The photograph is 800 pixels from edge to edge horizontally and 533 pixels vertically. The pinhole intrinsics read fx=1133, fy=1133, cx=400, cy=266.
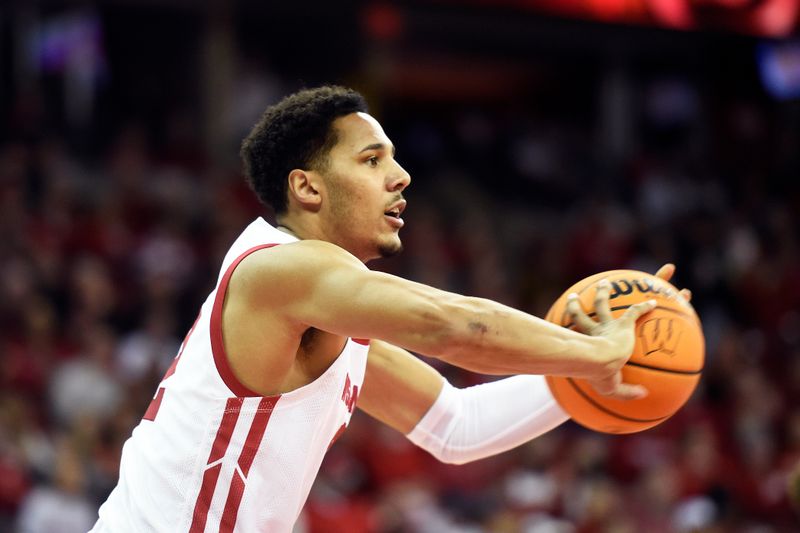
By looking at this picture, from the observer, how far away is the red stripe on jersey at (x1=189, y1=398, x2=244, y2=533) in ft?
10.4

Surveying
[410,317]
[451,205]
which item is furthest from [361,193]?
[451,205]

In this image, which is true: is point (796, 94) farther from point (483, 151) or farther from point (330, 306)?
point (330, 306)

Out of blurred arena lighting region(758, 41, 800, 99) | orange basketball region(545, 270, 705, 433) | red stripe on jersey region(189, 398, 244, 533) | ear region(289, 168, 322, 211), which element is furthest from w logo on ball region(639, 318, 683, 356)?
blurred arena lighting region(758, 41, 800, 99)

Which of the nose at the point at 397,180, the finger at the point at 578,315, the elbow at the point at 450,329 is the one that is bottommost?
the elbow at the point at 450,329

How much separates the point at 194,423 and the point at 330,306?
22.1 inches

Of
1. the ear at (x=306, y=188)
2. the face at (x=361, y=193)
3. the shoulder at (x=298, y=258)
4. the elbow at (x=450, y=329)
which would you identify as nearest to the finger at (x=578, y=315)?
the elbow at (x=450, y=329)

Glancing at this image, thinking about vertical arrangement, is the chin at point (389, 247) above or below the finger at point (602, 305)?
above

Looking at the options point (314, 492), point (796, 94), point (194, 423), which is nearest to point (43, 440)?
point (314, 492)

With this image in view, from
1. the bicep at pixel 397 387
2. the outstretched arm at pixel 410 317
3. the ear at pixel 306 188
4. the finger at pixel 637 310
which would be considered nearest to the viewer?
the outstretched arm at pixel 410 317

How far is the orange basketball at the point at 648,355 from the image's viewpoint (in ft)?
10.9

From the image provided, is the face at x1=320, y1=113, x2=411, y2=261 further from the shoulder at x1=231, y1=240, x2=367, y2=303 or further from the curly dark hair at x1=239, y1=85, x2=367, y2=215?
the shoulder at x1=231, y1=240, x2=367, y2=303

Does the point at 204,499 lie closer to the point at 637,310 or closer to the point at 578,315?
the point at 578,315

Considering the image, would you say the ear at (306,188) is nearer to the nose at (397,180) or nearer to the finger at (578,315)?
the nose at (397,180)

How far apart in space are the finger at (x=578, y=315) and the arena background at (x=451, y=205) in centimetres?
523
